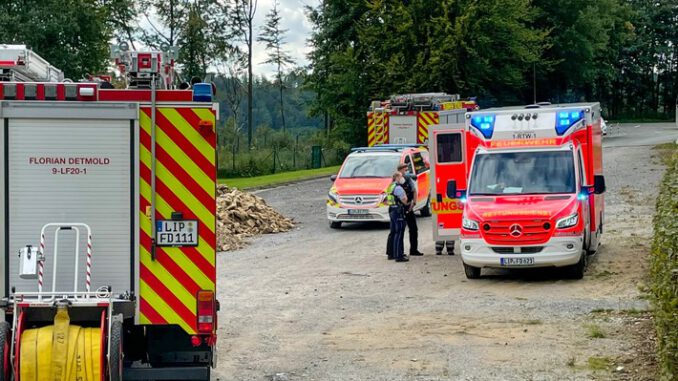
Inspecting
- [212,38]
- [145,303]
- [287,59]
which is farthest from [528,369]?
[287,59]

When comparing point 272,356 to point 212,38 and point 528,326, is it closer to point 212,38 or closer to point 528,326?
point 528,326

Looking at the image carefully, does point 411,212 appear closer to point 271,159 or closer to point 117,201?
point 117,201

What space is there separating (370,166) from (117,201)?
60.0ft

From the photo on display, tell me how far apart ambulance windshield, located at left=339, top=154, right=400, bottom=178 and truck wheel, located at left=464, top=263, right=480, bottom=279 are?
892 cm

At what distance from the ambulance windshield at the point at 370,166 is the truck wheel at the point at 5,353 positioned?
18.6 metres

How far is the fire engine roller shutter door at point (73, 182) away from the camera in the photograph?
28.3ft

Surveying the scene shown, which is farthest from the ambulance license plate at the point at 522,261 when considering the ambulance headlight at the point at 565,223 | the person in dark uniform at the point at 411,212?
the person in dark uniform at the point at 411,212

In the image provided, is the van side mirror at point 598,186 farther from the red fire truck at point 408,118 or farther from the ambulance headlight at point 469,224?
the red fire truck at point 408,118

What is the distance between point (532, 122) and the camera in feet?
59.2

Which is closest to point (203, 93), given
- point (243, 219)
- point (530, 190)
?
point (530, 190)

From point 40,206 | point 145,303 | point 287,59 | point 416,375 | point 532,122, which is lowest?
point 416,375

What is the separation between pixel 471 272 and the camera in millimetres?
17500

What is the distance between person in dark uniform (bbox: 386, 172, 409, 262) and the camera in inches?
790

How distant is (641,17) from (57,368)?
3523 inches
